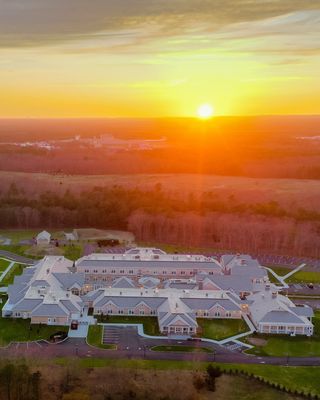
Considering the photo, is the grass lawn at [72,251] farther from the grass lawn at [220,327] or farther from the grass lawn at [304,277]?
the grass lawn at [304,277]

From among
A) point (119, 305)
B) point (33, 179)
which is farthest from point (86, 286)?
point (33, 179)

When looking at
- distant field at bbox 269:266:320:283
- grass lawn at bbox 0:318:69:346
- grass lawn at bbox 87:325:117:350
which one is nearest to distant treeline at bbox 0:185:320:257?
distant field at bbox 269:266:320:283

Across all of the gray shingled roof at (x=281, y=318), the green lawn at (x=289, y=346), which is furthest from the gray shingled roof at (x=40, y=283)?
the gray shingled roof at (x=281, y=318)

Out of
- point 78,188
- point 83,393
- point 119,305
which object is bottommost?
point 83,393

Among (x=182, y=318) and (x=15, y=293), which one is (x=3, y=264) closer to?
(x=15, y=293)

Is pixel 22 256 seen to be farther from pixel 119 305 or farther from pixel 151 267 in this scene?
pixel 119 305

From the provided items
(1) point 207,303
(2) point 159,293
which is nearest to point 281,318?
(1) point 207,303
